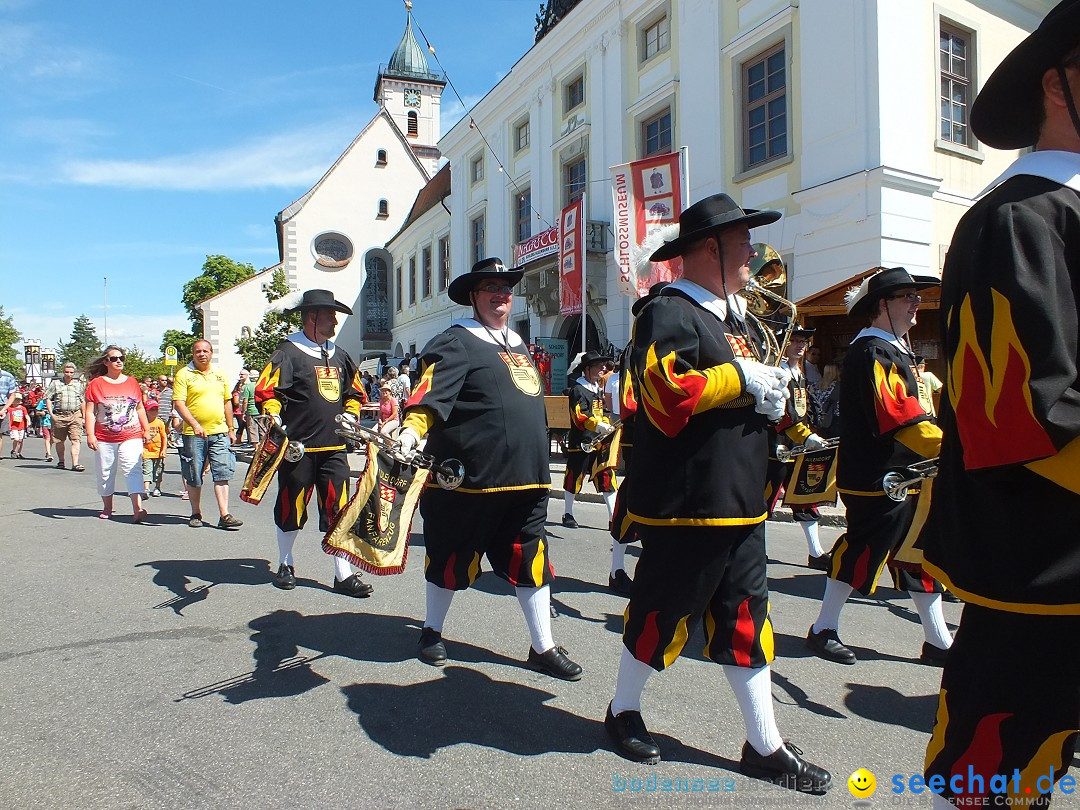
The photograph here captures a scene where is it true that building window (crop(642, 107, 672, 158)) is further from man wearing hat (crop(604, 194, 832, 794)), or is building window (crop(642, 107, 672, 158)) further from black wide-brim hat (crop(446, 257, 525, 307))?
man wearing hat (crop(604, 194, 832, 794))

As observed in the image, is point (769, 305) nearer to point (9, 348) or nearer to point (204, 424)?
point (204, 424)

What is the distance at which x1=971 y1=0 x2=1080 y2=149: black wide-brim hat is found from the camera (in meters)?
1.60

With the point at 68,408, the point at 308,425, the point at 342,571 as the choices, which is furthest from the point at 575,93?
the point at 342,571

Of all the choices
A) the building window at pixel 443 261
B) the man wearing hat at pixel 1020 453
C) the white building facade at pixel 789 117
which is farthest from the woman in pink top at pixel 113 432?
the building window at pixel 443 261

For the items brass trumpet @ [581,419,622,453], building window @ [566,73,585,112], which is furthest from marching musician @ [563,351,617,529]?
building window @ [566,73,585,112]

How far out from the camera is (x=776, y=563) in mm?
6273

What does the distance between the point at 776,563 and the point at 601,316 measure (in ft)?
46.4

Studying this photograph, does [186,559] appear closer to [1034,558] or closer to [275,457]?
[275,457]

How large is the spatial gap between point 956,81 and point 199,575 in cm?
1512

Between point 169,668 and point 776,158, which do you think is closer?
point 169,668

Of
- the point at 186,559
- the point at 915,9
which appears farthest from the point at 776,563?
the point at 915,9

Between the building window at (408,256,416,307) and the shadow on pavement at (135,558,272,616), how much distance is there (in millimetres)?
30889

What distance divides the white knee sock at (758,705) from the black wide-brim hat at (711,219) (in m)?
1.54

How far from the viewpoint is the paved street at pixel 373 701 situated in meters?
2.64
